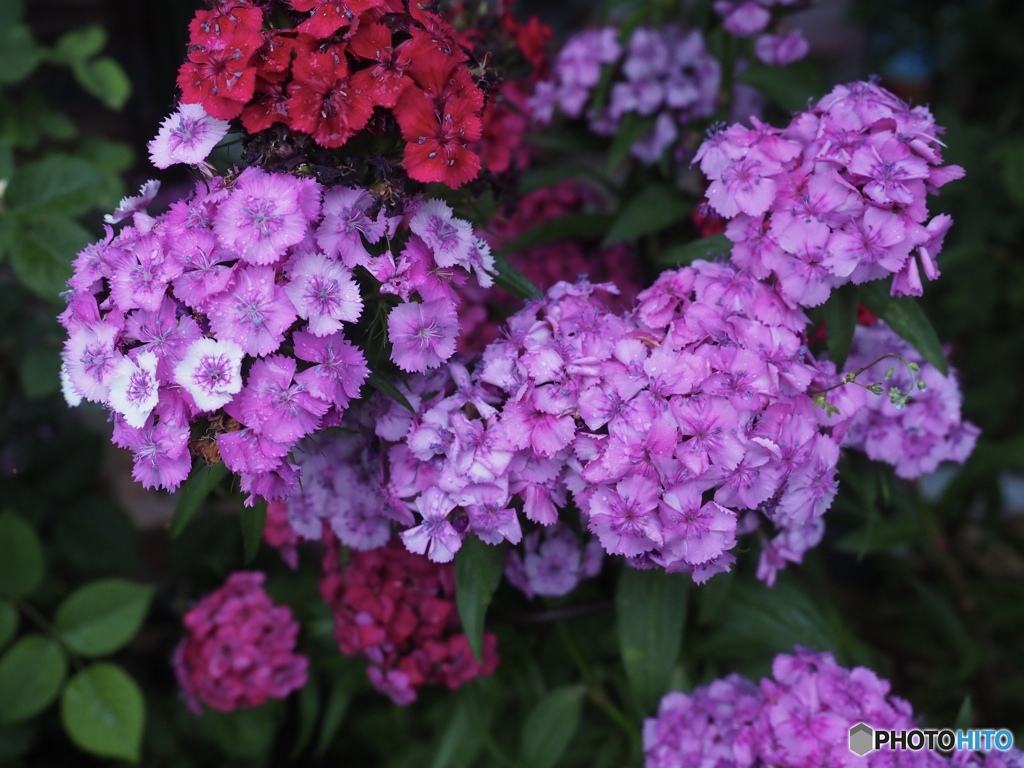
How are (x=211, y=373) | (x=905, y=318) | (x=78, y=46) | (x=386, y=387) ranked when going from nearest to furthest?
(x=211, y=373)
(x=386, y=387)
(x=905, y=318)
(x=78, y=46)

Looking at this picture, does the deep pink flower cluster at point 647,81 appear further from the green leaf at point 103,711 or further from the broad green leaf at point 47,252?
the green leaf at point 103,711

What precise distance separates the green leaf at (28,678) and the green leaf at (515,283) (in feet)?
3.37

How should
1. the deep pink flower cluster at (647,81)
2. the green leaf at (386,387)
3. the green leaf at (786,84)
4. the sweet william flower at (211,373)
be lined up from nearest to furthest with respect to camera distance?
the sweet william flower at (211,373) → the green leaf at (386,387) → the green leaf at (786,84) → the deep pink flower cluster at (647,81)

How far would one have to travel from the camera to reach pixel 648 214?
5.27 ft

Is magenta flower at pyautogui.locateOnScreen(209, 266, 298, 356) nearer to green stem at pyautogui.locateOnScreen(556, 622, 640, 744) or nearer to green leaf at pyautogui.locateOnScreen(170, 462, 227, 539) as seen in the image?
green leaf at pyautogui.locateOnScreen(170, 462, 227, 539)

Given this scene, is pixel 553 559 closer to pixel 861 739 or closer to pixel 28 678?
pixel 861 739

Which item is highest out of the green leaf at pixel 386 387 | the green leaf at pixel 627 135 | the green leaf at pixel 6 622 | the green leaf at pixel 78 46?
the green leaf at pixel 627 135

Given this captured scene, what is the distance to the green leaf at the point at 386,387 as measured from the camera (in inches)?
39.3

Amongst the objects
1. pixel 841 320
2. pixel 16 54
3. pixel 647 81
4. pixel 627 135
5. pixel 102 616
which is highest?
pixel 647 81

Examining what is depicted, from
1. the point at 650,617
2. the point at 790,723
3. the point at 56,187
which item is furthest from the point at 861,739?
the point at 56,187

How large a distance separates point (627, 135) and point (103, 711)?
133 cm

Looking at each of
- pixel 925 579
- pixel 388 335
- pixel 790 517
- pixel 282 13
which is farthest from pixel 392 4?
pixel 925 579

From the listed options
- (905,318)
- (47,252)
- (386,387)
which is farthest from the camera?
(47,252)

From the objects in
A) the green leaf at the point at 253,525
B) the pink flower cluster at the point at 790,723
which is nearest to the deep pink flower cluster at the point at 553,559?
the pink flower cluster at the point at 790,723
